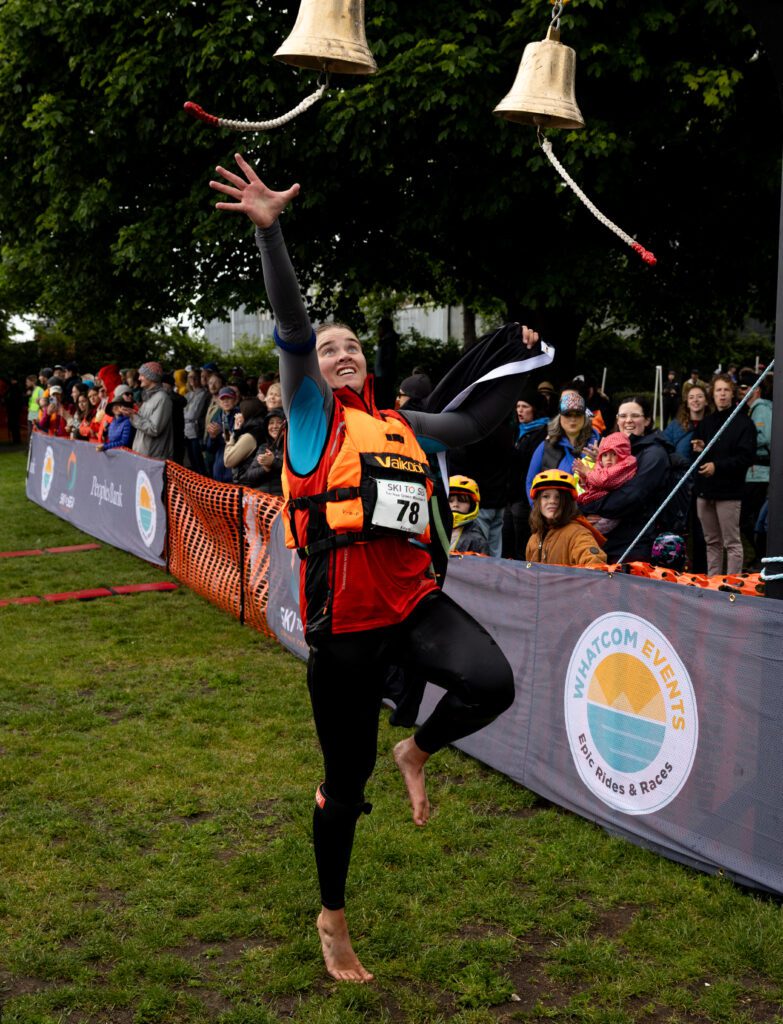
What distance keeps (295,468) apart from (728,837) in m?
2.69

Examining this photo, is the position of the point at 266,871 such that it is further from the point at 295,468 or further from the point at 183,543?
the point at 183,543

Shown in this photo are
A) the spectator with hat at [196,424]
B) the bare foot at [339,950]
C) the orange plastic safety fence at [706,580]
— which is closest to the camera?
the bare foot at [339,950]

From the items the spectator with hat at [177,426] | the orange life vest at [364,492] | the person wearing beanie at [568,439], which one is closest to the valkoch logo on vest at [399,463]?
the orange life vest at [364,492]

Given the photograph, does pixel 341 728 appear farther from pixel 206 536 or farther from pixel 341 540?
pixel 206 536

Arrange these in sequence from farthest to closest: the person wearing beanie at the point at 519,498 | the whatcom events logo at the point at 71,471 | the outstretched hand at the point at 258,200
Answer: the whatcom events logo at the point at 71,471, the person wearing beanie at the point at 519,498, the outstretched hand at the point at 258,200

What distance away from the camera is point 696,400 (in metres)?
10.5

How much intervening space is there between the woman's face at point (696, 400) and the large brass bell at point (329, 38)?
287 inches

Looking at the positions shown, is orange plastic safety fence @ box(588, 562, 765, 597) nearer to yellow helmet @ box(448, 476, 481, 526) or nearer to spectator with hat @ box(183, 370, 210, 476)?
yellow helmet @ box(448, 476, 481, 526)

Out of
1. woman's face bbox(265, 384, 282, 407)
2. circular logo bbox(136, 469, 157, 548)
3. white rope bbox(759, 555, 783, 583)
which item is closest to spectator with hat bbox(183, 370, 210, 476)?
circular logo bbox(136, 469, 157, 548)

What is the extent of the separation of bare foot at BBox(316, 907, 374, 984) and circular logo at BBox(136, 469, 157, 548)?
9192 mm

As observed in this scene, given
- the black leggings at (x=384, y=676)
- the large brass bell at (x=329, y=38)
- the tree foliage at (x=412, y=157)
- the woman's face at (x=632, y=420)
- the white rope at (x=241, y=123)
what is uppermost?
the tree foliage at (x=412, y=157)

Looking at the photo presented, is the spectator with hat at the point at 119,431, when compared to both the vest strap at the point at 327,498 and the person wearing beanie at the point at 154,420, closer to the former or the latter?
the person wearing beanie at the point at 154,420

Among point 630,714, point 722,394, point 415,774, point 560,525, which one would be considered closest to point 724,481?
point 722,394

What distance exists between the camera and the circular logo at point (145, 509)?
12.9 metres
